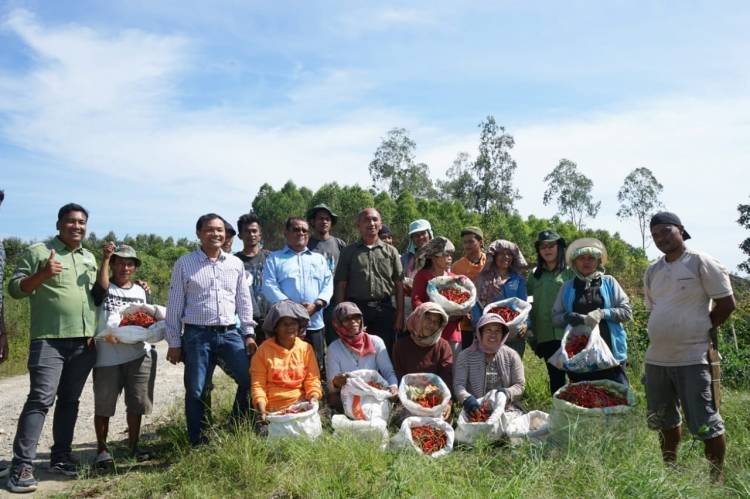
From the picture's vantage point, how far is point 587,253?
4.83 metres

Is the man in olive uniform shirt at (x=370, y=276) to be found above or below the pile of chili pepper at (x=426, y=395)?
above

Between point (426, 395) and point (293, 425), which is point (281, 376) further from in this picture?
point (426, 395)

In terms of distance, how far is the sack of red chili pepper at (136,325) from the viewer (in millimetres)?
4621

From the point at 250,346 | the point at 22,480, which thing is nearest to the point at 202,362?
the point at 250,346

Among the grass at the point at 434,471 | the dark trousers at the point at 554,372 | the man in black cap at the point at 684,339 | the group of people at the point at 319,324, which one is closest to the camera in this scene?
the grass at the point at 434,471

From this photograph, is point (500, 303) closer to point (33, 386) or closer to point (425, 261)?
point (425, 261)

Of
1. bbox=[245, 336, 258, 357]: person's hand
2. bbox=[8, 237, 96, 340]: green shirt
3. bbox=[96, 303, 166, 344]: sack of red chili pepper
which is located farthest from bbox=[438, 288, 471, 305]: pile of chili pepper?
bbox=[8, 237, 96, 340]: green shirt

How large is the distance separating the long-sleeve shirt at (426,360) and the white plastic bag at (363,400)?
0.49 meters

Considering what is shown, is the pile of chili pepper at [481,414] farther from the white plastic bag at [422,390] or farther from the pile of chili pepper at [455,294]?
the pile of chili pepper at [455,294]

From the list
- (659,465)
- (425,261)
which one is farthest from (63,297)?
(659,465)

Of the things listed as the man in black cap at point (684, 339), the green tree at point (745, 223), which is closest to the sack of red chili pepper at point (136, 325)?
the man in black cap at point (684, 339)

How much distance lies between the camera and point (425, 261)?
568 centimetres

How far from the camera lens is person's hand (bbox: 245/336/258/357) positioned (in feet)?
15.9

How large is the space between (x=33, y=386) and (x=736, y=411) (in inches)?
225
